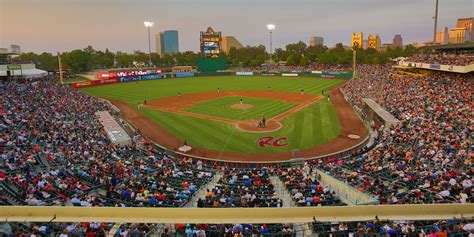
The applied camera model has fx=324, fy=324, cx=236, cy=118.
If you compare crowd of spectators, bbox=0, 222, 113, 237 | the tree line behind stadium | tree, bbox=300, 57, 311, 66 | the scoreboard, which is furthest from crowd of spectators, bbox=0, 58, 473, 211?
tree, bbox=300, 57, 311, 66

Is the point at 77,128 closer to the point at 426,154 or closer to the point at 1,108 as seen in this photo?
the point at 1,108

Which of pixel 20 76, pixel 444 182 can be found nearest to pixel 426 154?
pixel 444 182

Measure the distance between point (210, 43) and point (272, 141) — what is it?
236ft

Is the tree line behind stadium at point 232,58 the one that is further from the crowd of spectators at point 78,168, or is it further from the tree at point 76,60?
the crowd of spectators at point 78,168

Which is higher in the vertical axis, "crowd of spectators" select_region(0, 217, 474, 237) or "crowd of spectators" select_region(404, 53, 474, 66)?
"crowd of spectators" select_region(404, 53, 474, 66)

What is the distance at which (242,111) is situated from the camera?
42.2m

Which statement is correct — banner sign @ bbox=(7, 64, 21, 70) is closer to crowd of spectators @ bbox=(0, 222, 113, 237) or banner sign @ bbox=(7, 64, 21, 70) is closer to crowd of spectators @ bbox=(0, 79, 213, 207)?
crowd of spectators @ bbox=(0, 79, 213, 207)

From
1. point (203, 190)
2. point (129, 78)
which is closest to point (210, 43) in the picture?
point (129, 78)

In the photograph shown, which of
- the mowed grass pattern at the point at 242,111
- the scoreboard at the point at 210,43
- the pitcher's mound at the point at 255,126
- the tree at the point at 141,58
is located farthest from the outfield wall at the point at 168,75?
the tree at the point at 141,58

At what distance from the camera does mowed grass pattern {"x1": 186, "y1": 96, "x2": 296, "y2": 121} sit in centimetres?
3978

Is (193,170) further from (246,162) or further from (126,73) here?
(126,73)

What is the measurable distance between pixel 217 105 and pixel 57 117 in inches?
847

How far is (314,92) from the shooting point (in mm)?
58500

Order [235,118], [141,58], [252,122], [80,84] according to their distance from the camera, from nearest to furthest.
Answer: [252,122] < [235,118] < [80,84] < [141,58]
